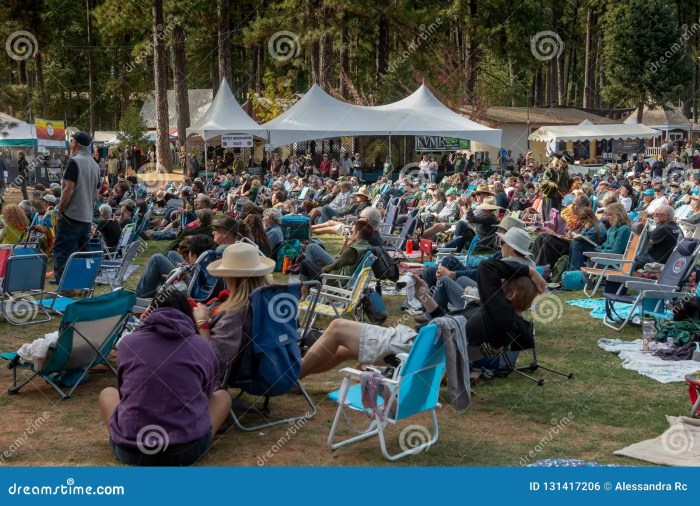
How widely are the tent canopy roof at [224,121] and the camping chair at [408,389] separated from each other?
21.7m

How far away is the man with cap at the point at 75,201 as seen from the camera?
9055mm

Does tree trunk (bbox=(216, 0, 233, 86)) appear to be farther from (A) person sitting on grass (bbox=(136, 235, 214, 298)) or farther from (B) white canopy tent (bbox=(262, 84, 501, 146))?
(A) person sitting on grass (bbox=(136, 235, 214, 298))

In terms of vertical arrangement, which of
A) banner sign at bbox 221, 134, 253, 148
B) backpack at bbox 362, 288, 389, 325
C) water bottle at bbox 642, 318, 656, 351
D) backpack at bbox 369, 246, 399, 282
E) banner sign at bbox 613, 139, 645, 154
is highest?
banner sign at bbox 221, 134, 253, 148

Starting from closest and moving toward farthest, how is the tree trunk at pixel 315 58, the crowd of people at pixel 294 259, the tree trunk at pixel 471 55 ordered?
the crowd of people at pixel 294 259 → the tree trunk at pixel 315 58 → the tree trunk at pixel 471 55

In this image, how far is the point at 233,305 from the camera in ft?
17.7

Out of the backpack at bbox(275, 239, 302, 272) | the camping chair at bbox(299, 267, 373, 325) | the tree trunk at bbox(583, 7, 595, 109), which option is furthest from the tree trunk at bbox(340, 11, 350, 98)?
the camping chair at bbox(299, 267, 373, 325)

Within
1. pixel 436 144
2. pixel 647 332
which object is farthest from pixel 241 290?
pixel 436 144

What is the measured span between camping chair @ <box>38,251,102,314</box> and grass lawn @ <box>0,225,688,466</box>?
184cm

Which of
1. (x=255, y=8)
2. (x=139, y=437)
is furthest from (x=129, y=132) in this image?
(x=139, y=437)

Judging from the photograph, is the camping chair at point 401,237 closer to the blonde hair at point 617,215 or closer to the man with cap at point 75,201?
the blonde hair at point 617,215

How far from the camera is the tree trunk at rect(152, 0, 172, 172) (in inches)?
1145

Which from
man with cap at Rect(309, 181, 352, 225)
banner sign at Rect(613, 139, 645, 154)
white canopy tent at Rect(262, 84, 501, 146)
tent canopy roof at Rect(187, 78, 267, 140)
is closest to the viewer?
man with cap at Rect(309, 181, 352, 225)

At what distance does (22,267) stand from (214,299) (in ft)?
9.18

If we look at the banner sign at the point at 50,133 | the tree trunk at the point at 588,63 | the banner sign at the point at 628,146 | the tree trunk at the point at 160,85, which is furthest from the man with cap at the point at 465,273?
the tree trunk at the point at 588,63
